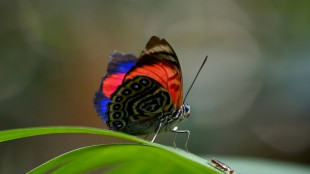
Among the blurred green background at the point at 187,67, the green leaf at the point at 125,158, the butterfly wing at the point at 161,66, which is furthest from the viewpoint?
the blurred green background at the point at 187,67

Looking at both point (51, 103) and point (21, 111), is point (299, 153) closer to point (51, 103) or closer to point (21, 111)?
point (51, 103)

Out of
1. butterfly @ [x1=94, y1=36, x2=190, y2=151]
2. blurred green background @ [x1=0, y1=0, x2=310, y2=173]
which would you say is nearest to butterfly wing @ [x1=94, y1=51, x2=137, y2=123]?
butterfly @ [x1=94, y1=36, x2=190, y2=151]

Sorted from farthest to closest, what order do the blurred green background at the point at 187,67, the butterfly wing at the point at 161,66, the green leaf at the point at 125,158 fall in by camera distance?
the blurred green background at the point at 187,67 < the butterfly wing at the point at 161,66 < the green leaf at the point at 125,158

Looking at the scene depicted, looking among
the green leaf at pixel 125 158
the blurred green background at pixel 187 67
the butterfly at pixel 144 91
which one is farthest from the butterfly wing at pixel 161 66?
the blurred green background at pixel 187 67

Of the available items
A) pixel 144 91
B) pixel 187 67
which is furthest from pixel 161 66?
pixel 187 67

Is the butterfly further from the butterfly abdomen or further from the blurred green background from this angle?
the blurred green background

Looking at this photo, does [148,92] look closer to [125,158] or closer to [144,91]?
[144,91]

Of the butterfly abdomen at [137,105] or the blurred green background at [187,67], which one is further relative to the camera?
the blurred green background at [187,67]

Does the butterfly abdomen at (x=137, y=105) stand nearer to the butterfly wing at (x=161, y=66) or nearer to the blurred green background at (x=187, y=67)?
the butterfly wing at (x=161, y=66)
